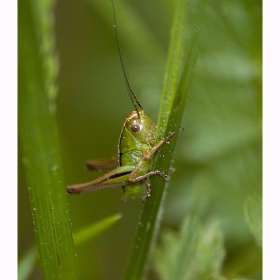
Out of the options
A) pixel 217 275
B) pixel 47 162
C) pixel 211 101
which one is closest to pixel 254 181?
pixel 217 275

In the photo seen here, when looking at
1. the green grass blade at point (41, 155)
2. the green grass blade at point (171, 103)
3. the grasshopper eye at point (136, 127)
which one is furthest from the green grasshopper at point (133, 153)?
the green grass blade at point (41, 155)

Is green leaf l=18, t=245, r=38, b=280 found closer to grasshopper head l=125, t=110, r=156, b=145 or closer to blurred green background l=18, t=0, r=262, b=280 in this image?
blurred green background l=18, t=0, r=262, b=280

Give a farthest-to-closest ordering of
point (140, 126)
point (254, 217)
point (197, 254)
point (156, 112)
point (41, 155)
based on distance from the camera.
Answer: point (156, 112) → point (140, 126) → point (197, 254) → point (254, 217) → point (41, 155)

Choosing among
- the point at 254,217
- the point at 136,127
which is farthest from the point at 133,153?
the point at 254,217

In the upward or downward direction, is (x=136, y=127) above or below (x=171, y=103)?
below

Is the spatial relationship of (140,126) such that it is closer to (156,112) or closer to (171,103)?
(171,103)

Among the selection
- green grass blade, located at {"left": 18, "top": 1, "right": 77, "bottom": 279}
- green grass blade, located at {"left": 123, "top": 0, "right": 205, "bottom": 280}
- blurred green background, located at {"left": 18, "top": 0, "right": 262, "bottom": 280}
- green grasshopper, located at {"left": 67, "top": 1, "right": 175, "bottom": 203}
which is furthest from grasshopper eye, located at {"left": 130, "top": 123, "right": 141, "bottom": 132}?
green grass blade, located at {"left": 18, "top": 1, "right": 77, "bottom": 279}
